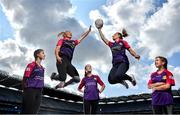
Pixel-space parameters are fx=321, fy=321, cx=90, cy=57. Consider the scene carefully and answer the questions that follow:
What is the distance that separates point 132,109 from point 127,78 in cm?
3602

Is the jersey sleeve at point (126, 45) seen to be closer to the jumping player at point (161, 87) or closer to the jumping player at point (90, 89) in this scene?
the jumping player at point (90, 89)

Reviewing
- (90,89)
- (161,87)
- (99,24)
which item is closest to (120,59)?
(90,89)

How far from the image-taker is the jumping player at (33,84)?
7.93m

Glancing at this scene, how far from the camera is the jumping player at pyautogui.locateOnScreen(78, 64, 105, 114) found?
30.5ft

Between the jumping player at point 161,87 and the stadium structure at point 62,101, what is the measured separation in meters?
27.1

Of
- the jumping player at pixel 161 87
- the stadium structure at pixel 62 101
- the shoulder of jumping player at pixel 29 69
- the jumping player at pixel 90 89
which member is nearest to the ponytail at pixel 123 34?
the jumping player at pixel 90 89

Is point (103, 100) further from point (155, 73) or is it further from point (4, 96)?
point (155, 73)

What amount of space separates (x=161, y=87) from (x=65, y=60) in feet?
11.8

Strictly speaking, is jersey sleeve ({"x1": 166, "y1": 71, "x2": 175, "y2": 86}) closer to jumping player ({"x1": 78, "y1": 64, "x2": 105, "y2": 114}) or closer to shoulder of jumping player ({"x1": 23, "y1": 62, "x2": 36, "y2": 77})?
jumping player ({"x1": 78, "y1": 64, "x2": 105, "y2": 114})

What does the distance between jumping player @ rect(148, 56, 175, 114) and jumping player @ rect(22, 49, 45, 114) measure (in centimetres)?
280

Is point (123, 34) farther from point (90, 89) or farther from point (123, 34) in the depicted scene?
point (90, 89)

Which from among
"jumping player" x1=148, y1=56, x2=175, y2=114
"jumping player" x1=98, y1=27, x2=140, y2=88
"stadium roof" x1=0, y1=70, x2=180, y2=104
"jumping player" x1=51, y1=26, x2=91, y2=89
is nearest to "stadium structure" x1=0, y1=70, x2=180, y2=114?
"stadium roof" x1=0, y1=70, x2=180, y2=104

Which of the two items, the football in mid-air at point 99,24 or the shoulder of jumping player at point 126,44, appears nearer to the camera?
the shoulder of jumping player at point 126,44

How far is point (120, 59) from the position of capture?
31.6 ft
